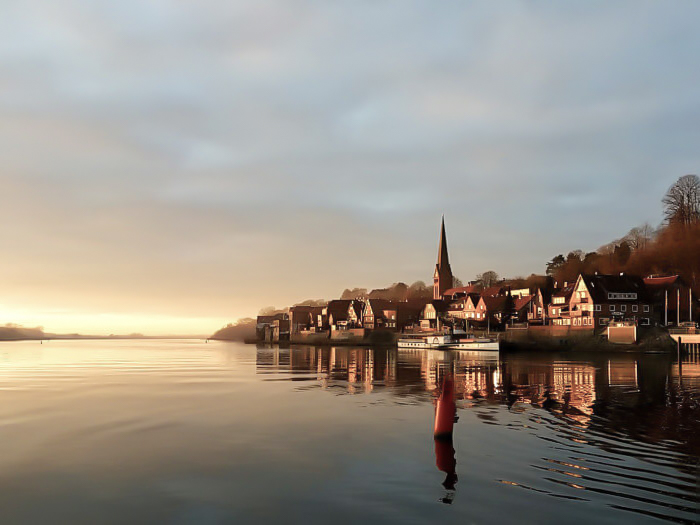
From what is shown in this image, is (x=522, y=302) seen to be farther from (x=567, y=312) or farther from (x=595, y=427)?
(x=595, y=427)

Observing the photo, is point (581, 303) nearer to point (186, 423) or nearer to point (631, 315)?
point (631, 315)

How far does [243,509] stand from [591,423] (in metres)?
17.9

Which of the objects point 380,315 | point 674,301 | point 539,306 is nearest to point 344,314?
point 380,315

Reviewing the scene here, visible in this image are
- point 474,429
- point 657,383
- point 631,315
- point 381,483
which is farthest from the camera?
point 631,315

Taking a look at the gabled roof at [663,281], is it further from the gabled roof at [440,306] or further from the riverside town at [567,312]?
the gabled roof at [440,306]

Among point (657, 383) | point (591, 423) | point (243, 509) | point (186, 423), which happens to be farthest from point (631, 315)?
point (243, 509)

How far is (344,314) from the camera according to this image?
189 metres

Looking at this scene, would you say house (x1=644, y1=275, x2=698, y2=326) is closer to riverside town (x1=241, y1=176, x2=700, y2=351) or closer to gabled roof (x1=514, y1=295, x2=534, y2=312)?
riverside town (x1=241, y1=176, x2=700, y2=351)

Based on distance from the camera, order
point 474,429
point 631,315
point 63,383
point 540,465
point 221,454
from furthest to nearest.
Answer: point 631,315 < point 63,383 < point 474,429 < point 221,454 < point 540,465

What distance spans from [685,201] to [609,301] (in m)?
41.2

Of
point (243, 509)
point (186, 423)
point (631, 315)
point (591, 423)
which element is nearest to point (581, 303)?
point (631, 315)

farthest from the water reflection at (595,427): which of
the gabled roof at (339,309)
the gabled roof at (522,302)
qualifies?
the gabled roof at (339,309)

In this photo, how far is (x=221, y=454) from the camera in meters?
20.2

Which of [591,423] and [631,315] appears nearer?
[591,423]
